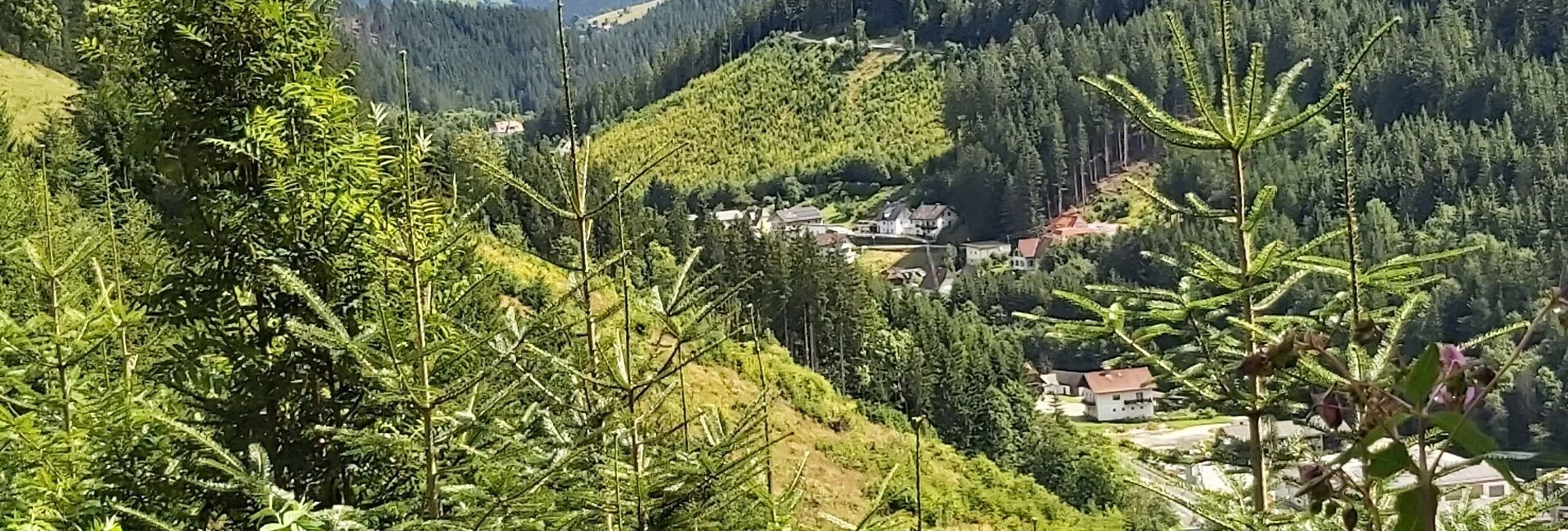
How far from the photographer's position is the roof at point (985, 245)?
66338 millimetres

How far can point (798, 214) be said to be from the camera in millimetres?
69250

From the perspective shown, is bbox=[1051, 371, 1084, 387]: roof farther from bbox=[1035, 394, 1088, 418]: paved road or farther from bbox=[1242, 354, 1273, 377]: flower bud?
bbox=[1242, 354, 1273, 377]: flower bud

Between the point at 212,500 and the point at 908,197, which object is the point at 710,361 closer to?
the point at 212,500

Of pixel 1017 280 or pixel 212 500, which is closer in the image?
pixel 212 500

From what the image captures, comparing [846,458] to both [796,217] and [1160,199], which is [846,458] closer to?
[1160,199]

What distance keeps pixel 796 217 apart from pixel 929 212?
7863 mm

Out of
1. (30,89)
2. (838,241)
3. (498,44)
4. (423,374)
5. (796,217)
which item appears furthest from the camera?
(498,44)

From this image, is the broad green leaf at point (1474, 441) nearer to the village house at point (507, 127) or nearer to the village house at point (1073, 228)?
the village house at point (1073, 228)

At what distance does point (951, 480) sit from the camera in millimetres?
19250

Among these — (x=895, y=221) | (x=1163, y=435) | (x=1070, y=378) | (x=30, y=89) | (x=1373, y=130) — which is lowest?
(x=1070, y=378)

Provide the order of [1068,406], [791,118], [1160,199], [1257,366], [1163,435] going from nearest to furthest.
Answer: [1257,366], [1160,199], [1163,435], [1068,406], [791,118]

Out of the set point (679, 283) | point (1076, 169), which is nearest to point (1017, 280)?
point (1076, 169)

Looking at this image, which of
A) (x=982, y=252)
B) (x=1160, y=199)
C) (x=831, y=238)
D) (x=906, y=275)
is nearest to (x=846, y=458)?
(x=1160, y=199)

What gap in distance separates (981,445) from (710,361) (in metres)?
14.1
